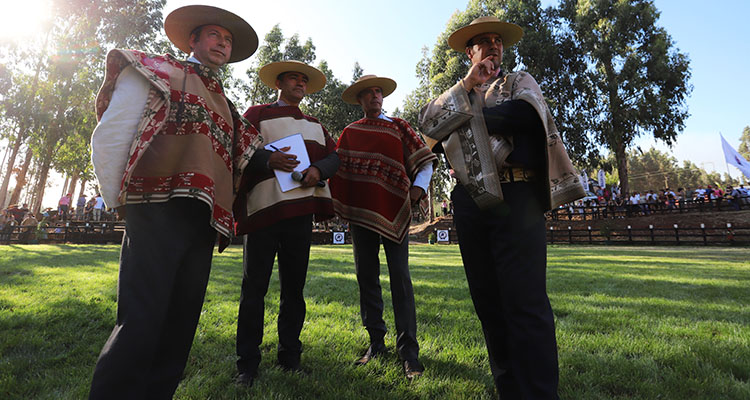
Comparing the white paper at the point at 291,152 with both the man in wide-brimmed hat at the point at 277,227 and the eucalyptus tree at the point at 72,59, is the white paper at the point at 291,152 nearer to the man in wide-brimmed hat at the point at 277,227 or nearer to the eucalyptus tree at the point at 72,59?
the man in wide-brimmed hat at the point at 277,227

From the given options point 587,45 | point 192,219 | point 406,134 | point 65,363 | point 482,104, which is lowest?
point 65,363

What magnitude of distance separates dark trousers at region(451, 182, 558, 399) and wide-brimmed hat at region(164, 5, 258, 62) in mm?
1885

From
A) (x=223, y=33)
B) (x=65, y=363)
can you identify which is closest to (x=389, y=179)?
(x=223, y=33)

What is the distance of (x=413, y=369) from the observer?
2.80 m

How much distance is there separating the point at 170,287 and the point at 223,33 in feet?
Result: 5.47

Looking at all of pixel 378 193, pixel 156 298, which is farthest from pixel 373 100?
pixel 156 298

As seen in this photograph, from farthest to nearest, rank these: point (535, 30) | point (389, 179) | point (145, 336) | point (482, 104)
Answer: point (535, 30)
point (389, 179)
point (482, 104)
point (145, 336)

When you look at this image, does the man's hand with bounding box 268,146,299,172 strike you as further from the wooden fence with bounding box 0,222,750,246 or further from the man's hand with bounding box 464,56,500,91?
the wooden fence with bounding box 0,222,750,246

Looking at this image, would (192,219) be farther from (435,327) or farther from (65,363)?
(435,327)

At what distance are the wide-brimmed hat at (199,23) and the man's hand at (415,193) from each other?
1.93 meters

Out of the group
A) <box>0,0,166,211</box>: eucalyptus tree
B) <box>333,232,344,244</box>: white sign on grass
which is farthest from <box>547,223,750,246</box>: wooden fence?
<box>0,0,166,211</box>: eucalyptus tree

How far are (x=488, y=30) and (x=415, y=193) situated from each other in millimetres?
1639

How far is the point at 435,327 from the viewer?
12.6ft

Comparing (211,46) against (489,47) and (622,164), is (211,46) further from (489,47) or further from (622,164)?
(622,164)
